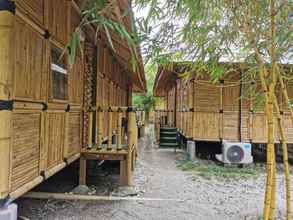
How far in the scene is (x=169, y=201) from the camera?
4.35 meters

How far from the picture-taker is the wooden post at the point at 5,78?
82.1 inches

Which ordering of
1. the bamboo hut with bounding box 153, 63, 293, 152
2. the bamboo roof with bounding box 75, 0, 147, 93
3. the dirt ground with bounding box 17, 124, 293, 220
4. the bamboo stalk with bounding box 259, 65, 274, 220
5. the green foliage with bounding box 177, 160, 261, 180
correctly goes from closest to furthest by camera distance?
the bamboo roof with bounding box 75, 0, 147, 93 → the bamboo stalk with bounding box 259, 65, 274, 220 → the dirt ground with bounding box 17, 124, 293, 220 → the green foliage with bounding box 177, 160, 261, 180 → the bamboo hut with bounding box 153, 63, 293, 152

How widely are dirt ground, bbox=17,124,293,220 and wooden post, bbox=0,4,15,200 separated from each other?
1.68m

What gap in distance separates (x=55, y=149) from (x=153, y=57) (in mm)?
1795

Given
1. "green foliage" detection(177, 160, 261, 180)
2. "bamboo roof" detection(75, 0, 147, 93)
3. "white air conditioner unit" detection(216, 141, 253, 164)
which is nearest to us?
"bamboo roof" detection(75, 0, 147, 93)

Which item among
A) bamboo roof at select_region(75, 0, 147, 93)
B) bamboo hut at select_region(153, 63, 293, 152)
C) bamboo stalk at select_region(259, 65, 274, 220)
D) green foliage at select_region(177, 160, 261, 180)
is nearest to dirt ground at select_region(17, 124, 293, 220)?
green foliage at select_region(177, 160, 261, 180)

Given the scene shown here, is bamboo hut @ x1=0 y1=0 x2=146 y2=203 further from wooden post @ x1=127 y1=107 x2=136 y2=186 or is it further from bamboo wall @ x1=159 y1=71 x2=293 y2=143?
bamboo wall @ x1=159 y1=71 x2=293 y2=143

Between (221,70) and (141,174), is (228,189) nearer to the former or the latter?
(141,174)

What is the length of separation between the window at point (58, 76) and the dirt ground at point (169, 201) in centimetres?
171

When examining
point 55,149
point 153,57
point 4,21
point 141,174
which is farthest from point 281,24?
point 141,174

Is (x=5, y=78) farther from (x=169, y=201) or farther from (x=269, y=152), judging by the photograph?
(x=169, y=201)

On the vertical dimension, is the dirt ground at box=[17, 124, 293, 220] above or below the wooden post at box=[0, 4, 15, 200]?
below

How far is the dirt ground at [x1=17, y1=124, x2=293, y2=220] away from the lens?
3.72 meters

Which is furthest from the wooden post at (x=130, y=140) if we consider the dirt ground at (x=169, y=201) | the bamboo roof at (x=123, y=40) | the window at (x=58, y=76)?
the window at (x=58, y=76)
